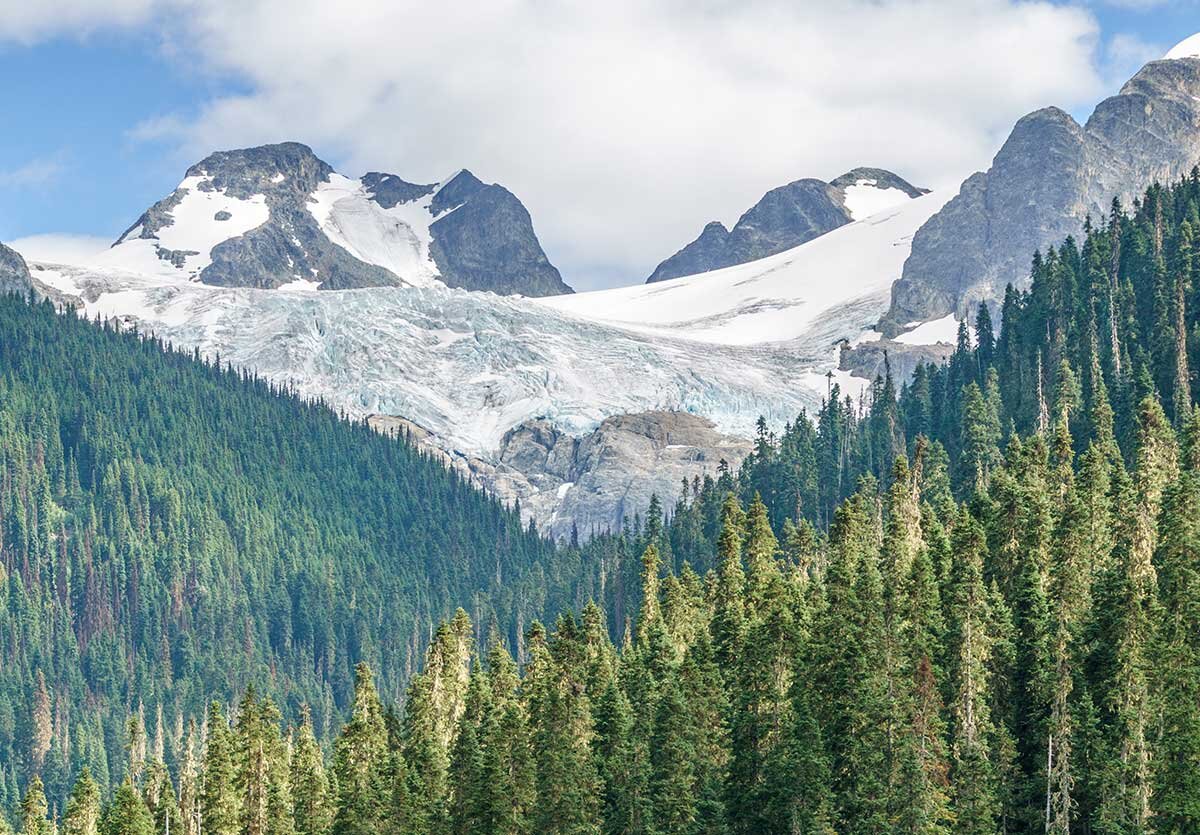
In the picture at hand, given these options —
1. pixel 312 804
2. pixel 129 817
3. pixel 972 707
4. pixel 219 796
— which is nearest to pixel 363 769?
pixel 312 804

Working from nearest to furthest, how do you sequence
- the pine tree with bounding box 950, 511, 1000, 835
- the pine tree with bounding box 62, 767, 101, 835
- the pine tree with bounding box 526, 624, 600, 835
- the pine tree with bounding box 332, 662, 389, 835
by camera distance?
1. the pine tree with bounding box 950, 511, 1000, 835
2. the pine tree with bounding box 526, 624, 600, 835
3. the pine tree with bounding box 332, 662, 389, 835
4. the pine tree with bounding box 62, 767, 101, 835

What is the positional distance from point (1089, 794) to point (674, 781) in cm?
1986

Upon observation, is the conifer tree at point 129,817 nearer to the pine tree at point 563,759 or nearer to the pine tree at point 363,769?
the pine tree at point 363,769

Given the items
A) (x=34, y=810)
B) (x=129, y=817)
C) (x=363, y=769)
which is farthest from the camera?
(x=34, y=810)

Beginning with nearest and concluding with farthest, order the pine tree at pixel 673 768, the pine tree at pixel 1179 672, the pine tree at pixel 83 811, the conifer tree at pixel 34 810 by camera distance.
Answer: the pine tree at pixel 1179 672 < the pine tree at pixel 673 768 < the pine tree at pixel 83 811 < the conifer tree at pixel 34 810

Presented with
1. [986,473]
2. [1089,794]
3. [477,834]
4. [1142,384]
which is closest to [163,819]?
[477,834]

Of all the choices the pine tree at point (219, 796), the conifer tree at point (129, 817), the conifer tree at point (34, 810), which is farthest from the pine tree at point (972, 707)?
the conifer tree at point (34, 810)

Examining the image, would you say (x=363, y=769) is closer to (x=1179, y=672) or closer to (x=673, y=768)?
(x=673, y=768)

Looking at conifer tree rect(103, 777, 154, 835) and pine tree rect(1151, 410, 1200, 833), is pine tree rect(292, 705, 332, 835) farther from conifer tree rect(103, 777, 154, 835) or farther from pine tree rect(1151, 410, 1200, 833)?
pine tree rect(1151, 410, 1200, 833)

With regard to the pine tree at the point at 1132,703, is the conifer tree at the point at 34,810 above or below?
below

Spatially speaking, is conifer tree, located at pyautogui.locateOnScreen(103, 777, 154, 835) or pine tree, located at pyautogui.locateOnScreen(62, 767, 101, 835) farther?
pine tree, located at pyautogui.locateOnScreen(62, 767, 101, 835)

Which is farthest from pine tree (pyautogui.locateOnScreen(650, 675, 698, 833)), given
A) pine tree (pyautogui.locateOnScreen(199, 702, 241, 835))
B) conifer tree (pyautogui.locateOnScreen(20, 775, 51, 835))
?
conifer tree (pyautogui.locateOnScreen(20, 775, 51, 835))

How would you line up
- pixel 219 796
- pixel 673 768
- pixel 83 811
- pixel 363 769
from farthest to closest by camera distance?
pixel 83 811
pixel 219 796
pixel 363 769
pixel 673 768

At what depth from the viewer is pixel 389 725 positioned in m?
132
